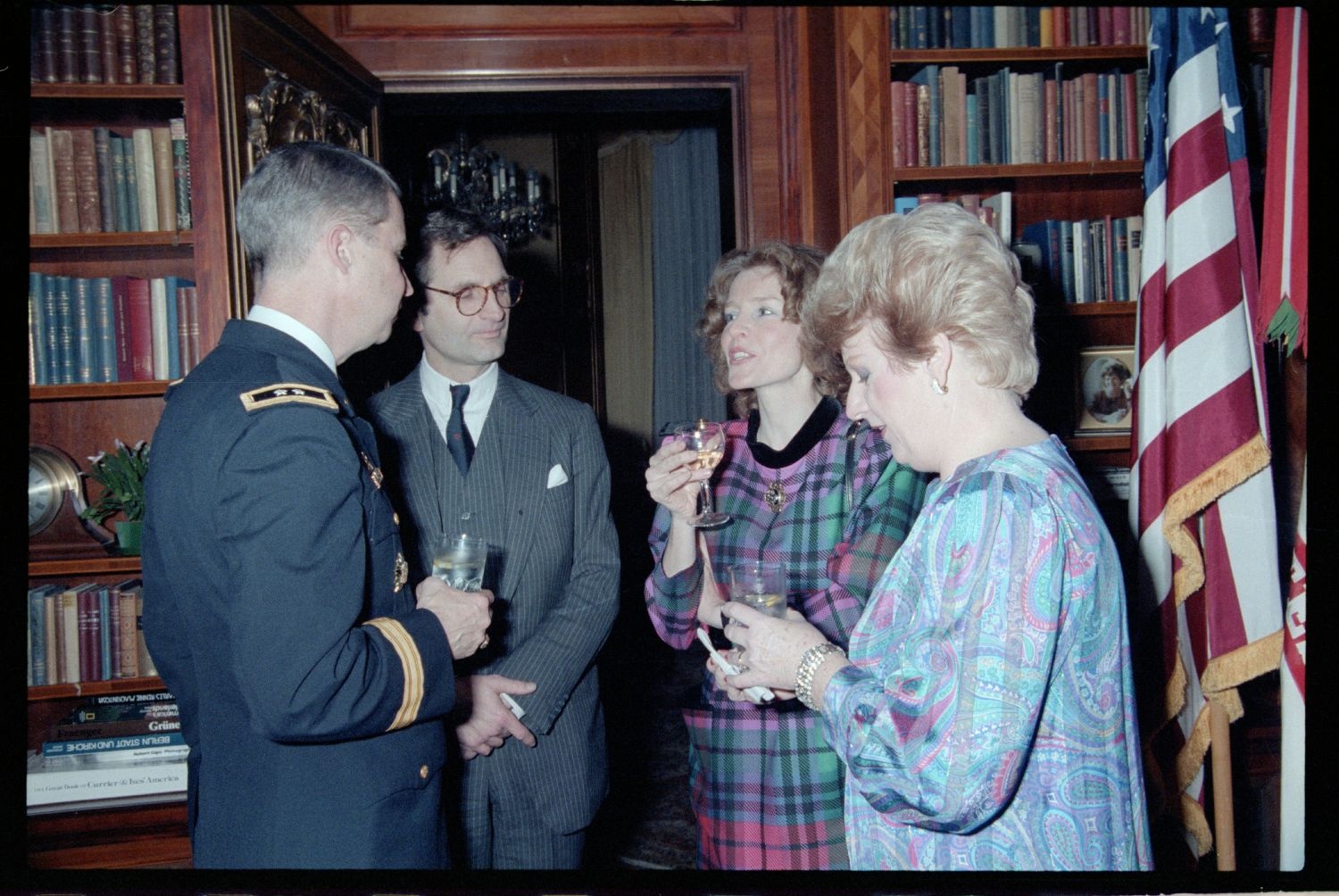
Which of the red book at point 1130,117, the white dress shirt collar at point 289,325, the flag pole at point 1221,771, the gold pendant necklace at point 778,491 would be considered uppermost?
the red book at point 1130,117

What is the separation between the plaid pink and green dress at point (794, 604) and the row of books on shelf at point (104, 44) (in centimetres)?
178

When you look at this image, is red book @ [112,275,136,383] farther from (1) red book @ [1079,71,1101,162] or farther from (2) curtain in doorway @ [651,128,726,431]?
(2) curtain in doorway @ [651,128,726,431]

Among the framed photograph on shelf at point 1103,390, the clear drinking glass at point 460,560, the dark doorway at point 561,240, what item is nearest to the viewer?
the clear drinking glass at point 460,560

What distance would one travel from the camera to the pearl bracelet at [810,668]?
49.0 inches

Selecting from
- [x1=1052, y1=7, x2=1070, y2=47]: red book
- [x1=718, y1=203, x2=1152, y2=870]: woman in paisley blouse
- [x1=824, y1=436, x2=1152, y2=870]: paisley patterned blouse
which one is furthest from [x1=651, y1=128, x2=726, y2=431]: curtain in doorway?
[x1=824, y1=436, x2=1152, y2=870]: paisley patterned blouse

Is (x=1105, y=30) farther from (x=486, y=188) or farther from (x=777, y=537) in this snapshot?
(x=486, y=188)

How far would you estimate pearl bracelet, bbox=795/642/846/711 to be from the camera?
49.0 inches

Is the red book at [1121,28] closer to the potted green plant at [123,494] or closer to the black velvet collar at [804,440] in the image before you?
the black velvet collar at [804,440]

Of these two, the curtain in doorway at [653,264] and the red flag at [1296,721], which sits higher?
the curtain in doorway at [653,264]

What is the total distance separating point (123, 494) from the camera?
231cm

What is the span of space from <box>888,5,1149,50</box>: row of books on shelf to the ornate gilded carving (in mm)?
1582

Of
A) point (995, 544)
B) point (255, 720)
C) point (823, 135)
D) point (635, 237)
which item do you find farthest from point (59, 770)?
point (635, 237)

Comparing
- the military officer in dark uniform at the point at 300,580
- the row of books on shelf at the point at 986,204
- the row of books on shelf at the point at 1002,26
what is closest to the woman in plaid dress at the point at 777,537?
the military officer in dark uniform at the point at 300,580

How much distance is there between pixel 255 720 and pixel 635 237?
226 inches
